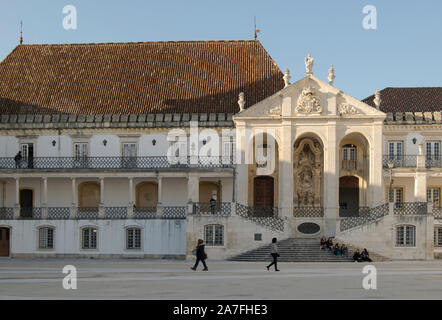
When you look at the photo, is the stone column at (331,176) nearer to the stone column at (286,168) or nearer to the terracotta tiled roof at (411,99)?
the stone column at (286,168)

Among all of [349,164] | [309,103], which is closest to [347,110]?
[309,103]

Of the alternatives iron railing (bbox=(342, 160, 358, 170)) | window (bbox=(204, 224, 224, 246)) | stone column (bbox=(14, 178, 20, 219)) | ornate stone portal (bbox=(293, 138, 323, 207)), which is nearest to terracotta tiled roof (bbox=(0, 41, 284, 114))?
ornate stone portal (bbox=(293, 138, 323, 207))

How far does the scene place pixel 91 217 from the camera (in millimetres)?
42031

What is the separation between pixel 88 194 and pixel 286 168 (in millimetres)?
13032

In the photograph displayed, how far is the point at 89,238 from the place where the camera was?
42.0 m

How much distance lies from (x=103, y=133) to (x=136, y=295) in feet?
80.5

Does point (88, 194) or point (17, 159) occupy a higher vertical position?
point (17, 159)

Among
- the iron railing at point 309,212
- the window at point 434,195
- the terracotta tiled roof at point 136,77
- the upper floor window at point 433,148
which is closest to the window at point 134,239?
the terracotta tiled roof at point 136,77

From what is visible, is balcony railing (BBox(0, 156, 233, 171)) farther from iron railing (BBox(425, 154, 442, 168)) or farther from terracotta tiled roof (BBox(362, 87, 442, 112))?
iron railing (BBox(425, 154, 442, 168))

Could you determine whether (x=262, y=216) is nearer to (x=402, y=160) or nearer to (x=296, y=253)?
(x=296, y=253)

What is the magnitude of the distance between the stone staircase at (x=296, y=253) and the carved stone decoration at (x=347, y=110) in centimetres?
773

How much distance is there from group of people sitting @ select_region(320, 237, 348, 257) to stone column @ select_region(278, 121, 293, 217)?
162 inches
